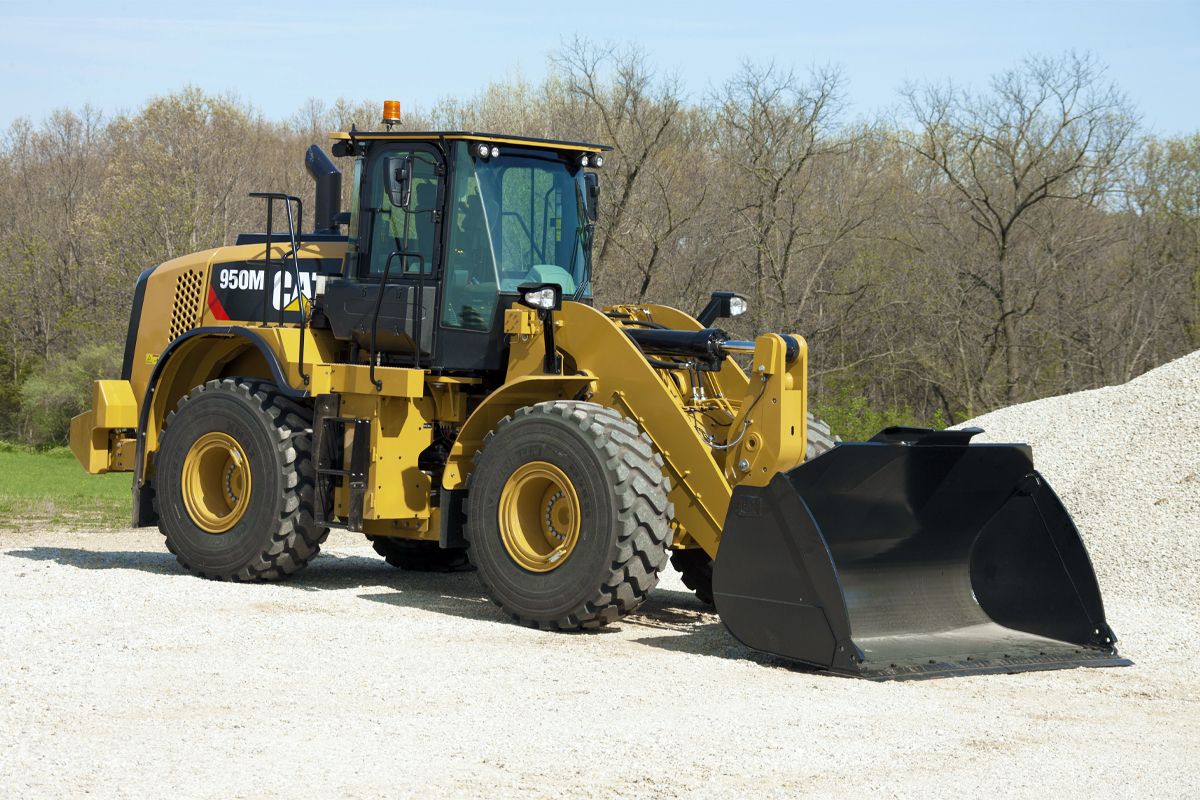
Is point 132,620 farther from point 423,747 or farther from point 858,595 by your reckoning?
point 858,595

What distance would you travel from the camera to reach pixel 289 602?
9.14 meters

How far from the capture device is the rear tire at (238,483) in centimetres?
970

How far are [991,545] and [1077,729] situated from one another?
2.16 meters

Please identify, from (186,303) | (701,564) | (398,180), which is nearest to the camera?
(398,180)

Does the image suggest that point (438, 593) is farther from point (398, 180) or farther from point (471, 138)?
point (471, 138)

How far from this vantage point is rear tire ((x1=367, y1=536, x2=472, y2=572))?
1127 cm

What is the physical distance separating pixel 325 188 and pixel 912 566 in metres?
5.80

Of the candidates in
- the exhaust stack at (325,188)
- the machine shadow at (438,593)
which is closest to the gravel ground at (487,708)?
the machine shadow at (438,593)

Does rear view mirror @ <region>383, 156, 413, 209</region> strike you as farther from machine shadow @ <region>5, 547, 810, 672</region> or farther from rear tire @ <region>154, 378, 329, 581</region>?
machine shadow @ <region>5, 547, 810, 672</region>

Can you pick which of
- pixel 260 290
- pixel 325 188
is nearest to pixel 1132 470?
pixel 325 188

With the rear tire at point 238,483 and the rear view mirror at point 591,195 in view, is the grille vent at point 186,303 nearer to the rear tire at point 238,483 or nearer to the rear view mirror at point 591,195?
the rear tire at point 238,483

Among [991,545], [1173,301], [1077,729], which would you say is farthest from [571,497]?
[1173,301]

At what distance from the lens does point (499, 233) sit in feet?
30.5

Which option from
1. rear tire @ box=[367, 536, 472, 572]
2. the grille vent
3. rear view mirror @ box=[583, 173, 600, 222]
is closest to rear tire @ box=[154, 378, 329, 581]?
the grille vent
